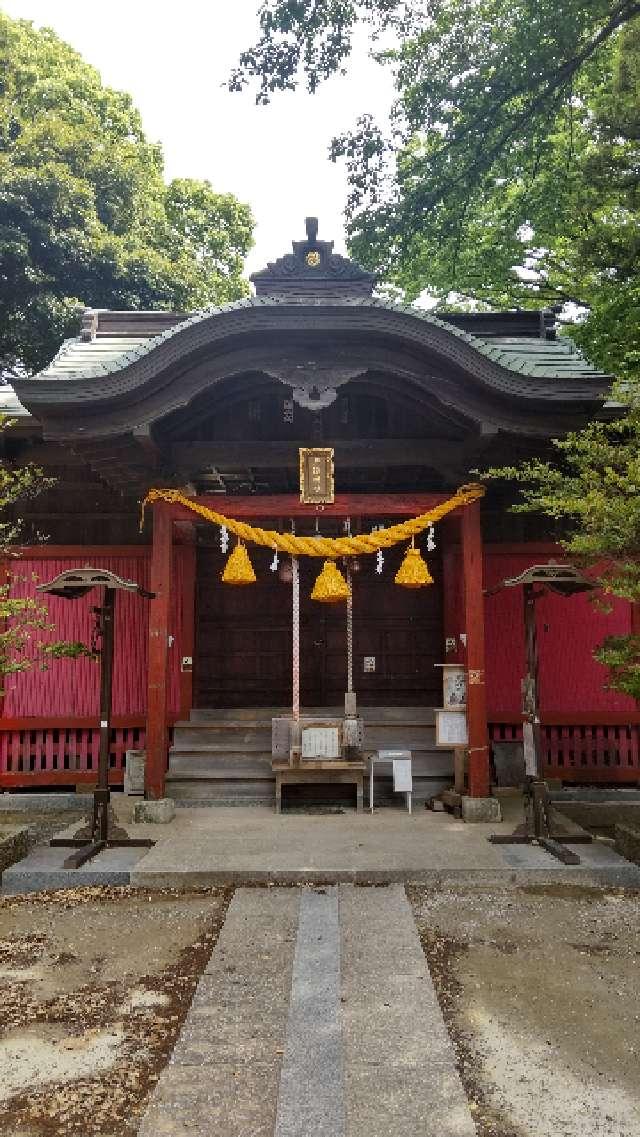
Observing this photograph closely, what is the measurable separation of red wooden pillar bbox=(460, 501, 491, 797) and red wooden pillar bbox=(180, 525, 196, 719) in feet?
14.5

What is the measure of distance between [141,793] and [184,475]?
448 centimetres

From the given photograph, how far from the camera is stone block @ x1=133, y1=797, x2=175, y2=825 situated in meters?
8.06

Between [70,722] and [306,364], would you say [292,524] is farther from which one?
[70,722]

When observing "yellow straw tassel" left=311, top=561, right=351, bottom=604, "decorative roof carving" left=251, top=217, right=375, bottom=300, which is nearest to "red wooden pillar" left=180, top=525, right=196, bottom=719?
"yellow straw tassel" left=311, top=561, right=351, bottom=604

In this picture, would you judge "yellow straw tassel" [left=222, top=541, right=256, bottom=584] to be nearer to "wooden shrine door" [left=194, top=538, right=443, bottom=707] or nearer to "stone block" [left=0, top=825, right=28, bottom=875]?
"wooden shrine door" [left=194, top=538, right=443, bottom=707]

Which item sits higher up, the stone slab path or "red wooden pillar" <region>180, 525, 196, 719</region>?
"red wooden pillar" <region>180, 525, 196, 719</region>

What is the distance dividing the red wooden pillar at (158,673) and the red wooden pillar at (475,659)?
3.70 m

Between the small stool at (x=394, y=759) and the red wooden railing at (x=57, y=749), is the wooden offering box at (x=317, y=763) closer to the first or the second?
the small stool at (x=394, y=759)

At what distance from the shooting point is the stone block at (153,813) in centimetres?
806

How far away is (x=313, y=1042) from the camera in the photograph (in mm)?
3441

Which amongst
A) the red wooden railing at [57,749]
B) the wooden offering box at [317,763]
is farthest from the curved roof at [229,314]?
the red wooden railing at [57,749]

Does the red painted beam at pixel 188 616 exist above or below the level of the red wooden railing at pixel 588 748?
above

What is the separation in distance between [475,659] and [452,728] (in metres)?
0.88

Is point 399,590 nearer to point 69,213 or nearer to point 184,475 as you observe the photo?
point 184,475
